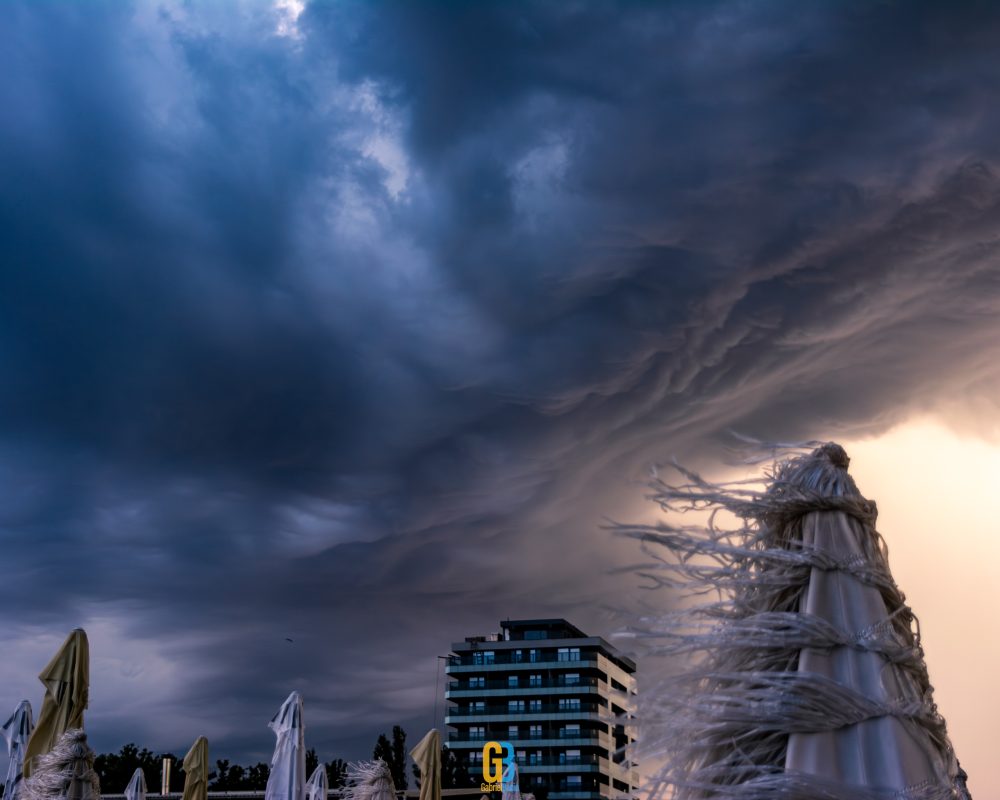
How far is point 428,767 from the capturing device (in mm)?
18594

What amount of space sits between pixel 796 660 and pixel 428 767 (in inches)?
690

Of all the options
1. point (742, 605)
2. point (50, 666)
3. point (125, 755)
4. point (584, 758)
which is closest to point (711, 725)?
point (742, 605)

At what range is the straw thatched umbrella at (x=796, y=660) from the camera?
2.35 metres

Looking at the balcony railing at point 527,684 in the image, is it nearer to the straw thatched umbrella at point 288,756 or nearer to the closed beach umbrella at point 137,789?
the closed beach umbrella at point 137,789

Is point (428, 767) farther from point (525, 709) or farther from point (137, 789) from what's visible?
point (525, 709)

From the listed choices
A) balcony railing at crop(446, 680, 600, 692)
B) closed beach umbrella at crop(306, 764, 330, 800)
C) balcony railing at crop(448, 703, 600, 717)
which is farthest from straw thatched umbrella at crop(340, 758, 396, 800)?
balcony railing at crop(446, 680, 600, 692)

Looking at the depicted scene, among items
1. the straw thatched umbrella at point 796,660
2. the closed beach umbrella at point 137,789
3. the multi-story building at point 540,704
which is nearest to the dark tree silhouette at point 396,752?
the multi-story building at point 540,704

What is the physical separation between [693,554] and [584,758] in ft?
295

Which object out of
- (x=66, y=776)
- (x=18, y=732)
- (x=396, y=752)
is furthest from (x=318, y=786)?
(x=396, y=752)

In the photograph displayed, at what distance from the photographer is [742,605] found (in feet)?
9.04

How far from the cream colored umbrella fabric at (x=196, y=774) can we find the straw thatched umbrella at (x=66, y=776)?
429 inches

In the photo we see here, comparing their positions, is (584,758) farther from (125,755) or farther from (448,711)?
(125,755)

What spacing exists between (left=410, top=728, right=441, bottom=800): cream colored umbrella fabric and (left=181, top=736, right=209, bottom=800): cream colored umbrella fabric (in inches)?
182

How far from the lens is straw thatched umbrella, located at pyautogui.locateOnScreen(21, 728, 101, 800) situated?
8875 mm
